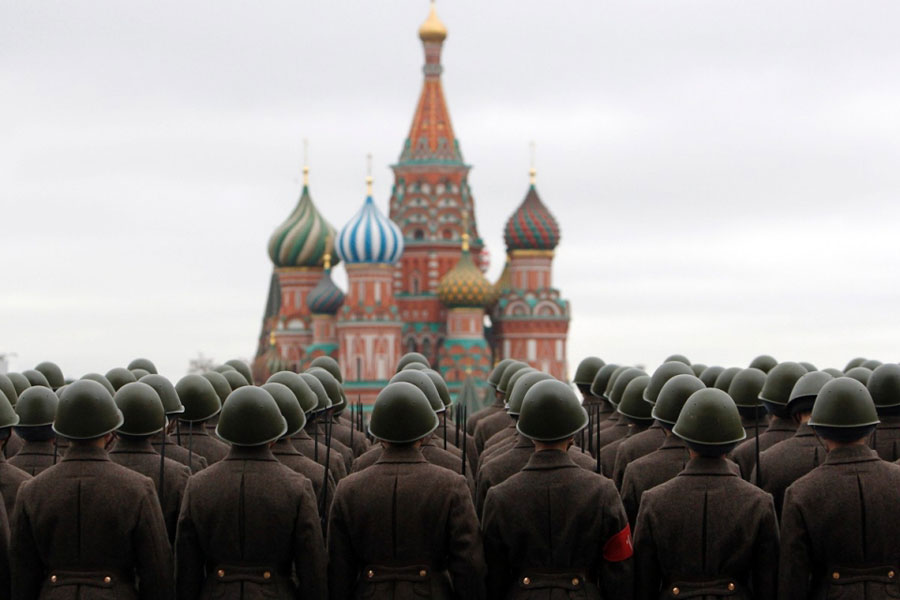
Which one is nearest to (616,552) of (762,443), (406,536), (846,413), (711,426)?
(711,426)

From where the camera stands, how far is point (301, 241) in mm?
58844

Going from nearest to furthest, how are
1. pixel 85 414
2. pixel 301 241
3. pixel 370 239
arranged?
pixel 85 414 → pixel 370 239 → pixel 301 241

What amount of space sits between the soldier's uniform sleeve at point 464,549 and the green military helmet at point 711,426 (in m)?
0.82

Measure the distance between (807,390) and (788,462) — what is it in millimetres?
336

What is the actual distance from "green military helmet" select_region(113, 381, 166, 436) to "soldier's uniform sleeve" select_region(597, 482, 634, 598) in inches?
83.3

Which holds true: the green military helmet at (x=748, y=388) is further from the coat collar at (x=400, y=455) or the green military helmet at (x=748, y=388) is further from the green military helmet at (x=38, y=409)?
the green military helmet at (x=38, y=409)

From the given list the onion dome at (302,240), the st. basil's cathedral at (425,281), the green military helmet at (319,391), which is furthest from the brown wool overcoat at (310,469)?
the onion dome at (302,240)

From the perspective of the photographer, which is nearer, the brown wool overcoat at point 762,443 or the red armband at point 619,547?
the red armband at point 619,547

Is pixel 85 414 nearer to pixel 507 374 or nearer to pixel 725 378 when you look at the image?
pixel 725 378

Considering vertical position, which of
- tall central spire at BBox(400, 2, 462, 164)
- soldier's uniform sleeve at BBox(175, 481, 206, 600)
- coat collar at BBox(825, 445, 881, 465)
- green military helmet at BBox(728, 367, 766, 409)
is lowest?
soldier's uniform sleeve at BBox(175, 481, 206, 600)

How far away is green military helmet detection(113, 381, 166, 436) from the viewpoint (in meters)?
6.95

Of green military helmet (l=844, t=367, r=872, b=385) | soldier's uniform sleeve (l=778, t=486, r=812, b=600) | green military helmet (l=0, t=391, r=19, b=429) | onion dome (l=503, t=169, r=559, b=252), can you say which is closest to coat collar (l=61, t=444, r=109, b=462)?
green military helmet (l=0, t=391, r=19, b=429)

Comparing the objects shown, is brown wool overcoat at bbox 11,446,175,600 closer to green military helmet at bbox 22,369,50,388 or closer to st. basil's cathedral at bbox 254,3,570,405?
green military helmet at bbox 22,369,50,388

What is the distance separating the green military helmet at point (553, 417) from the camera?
606 cm
